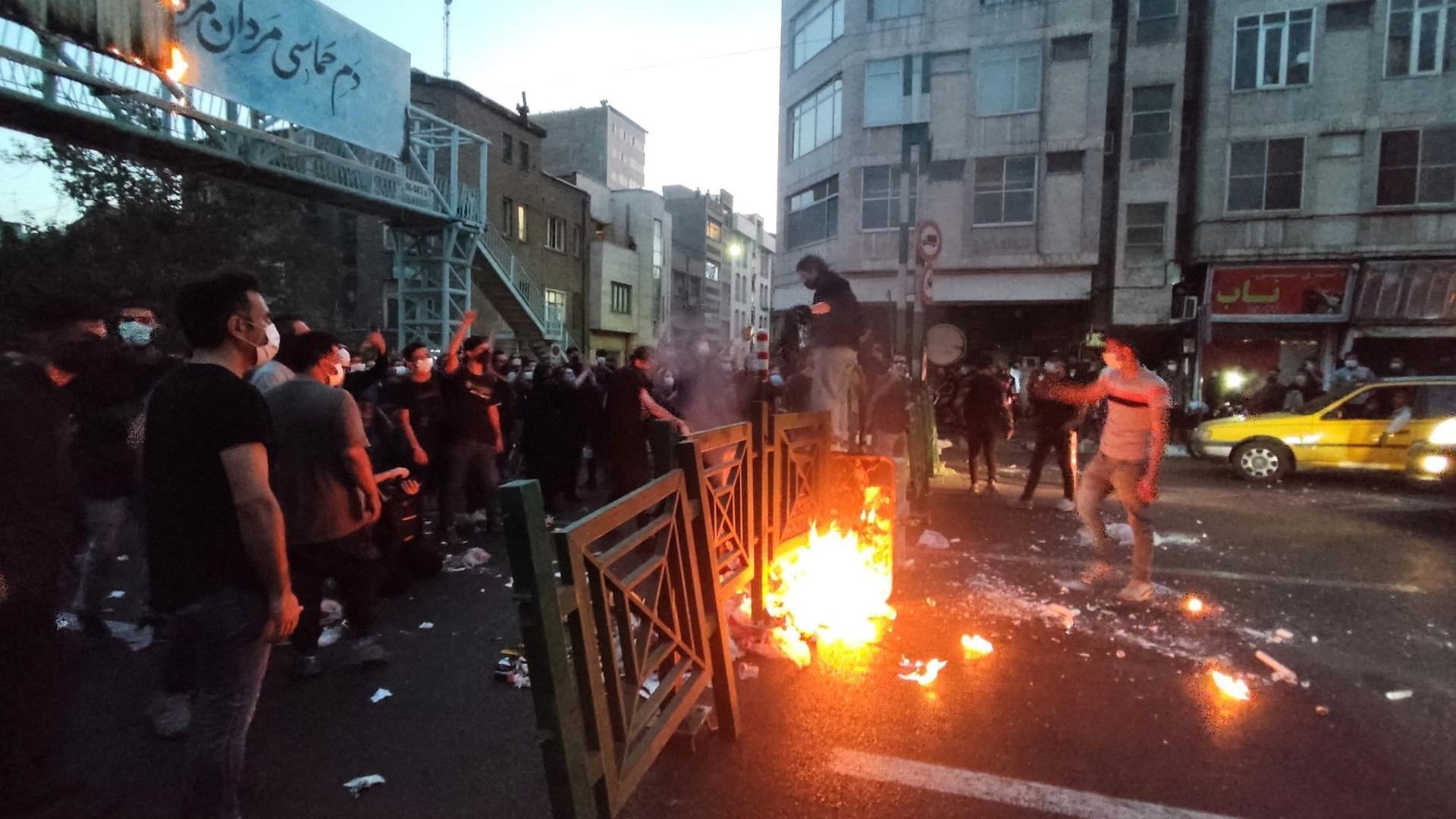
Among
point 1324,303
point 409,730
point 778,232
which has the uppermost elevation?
point 778,232

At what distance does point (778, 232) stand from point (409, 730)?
27949 millimetres

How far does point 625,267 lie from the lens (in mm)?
40125

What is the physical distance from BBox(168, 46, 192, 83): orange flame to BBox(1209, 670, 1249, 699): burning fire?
14187mm

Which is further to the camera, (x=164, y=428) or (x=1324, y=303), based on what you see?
(x=1324, y=303)

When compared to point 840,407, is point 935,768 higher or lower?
lower

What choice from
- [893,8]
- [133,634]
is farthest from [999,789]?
[893,8]

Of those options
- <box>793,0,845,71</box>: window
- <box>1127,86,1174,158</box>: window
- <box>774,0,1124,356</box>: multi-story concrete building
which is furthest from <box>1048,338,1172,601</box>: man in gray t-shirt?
<box>793,0,845,71</box>: window

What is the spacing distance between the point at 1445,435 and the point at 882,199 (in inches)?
718

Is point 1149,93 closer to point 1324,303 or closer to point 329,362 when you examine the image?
point 1324,303

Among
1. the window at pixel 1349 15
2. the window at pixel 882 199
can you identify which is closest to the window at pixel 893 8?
the window at pixel 882 199

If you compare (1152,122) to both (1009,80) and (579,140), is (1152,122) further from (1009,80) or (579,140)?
(579,140)

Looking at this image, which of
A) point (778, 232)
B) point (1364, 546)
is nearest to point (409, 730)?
point (1364, 546)

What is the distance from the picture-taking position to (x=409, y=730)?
3717 millimetres

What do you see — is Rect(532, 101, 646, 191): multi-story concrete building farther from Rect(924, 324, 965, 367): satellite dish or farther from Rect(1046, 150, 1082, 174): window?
Rect(924, 324, 965, 367): satellite dish
